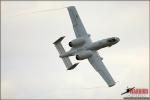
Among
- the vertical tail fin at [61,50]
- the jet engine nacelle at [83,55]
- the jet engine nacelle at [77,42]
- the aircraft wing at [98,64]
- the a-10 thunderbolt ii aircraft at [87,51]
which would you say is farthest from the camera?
the aircraft wing at [98,64]

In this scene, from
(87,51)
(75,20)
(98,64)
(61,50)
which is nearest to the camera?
(87,51)

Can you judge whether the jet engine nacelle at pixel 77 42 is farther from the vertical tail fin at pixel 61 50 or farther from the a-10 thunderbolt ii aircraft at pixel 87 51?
the vertical tail fin at pixel 61 50

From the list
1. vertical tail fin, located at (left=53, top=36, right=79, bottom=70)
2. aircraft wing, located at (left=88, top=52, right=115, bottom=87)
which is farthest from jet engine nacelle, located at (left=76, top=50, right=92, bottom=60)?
vertical tail fin, located at (left=53, top=36, right=79, bottom=70)

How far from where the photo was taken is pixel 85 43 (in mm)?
156500

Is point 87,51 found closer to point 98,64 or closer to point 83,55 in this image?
point 83,55

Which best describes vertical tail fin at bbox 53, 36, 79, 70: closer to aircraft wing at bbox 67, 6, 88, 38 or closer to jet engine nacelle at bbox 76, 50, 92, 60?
jet engine nacelle at bbox 76, 50, 92, 60

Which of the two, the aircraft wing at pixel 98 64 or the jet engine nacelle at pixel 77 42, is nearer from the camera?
the jet engine nacelle at pixel 77 42

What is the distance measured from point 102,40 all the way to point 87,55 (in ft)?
15.5

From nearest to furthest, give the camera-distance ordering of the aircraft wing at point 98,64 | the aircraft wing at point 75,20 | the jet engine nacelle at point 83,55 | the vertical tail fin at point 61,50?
the jet engine nacelle at point 83,55 → the vertical tail fin at point 61,50 → the aircraft wing at point 98,64 → the aircraft wing at point 75,20

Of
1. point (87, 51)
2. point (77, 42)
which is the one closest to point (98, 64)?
point (87, 51)

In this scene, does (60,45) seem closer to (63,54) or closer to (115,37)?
(63,54)

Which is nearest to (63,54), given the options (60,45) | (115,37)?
(60,45)

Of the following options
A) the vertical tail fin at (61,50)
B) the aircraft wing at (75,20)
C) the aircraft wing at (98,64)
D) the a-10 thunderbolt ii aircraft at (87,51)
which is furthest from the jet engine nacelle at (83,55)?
the aircraft wing at (75,20)

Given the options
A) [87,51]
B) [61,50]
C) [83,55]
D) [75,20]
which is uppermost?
[75,20]
